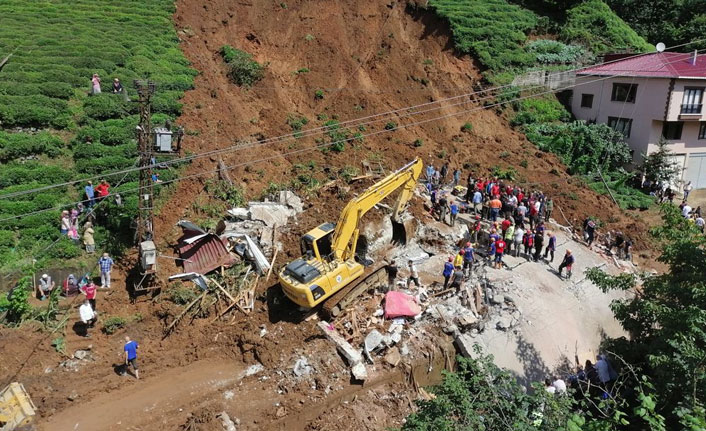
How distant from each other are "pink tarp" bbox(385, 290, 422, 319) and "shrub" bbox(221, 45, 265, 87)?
65.4 ft

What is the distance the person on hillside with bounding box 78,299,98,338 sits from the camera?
1653 cm

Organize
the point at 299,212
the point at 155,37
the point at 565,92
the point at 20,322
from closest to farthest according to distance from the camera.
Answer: the point at 20,322 < the point at 299,212 < the point at 155,37 < the point at 565,92

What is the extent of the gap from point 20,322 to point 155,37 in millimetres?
23776

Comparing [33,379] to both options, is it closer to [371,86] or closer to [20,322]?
[20,322]

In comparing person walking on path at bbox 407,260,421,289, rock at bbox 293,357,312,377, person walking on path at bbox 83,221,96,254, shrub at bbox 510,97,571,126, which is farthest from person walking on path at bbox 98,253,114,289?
shrub at bbox 510,97,571,126

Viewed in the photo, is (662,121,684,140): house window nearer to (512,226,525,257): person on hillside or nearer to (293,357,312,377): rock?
(512,226,525,257): person on hillside

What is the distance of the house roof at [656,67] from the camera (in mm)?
30406

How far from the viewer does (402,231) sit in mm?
21500

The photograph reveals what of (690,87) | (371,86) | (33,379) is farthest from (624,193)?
(33,379)

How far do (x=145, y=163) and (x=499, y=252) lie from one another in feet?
44.5

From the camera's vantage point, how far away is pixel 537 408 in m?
9.46

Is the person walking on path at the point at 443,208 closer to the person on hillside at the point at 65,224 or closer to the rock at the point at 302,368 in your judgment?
the rock at the point at 302,368

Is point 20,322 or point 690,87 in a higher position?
point 690,87

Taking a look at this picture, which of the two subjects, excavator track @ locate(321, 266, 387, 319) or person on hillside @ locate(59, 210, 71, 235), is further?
person on hillside @ locate(59, 210, 71, 235)
